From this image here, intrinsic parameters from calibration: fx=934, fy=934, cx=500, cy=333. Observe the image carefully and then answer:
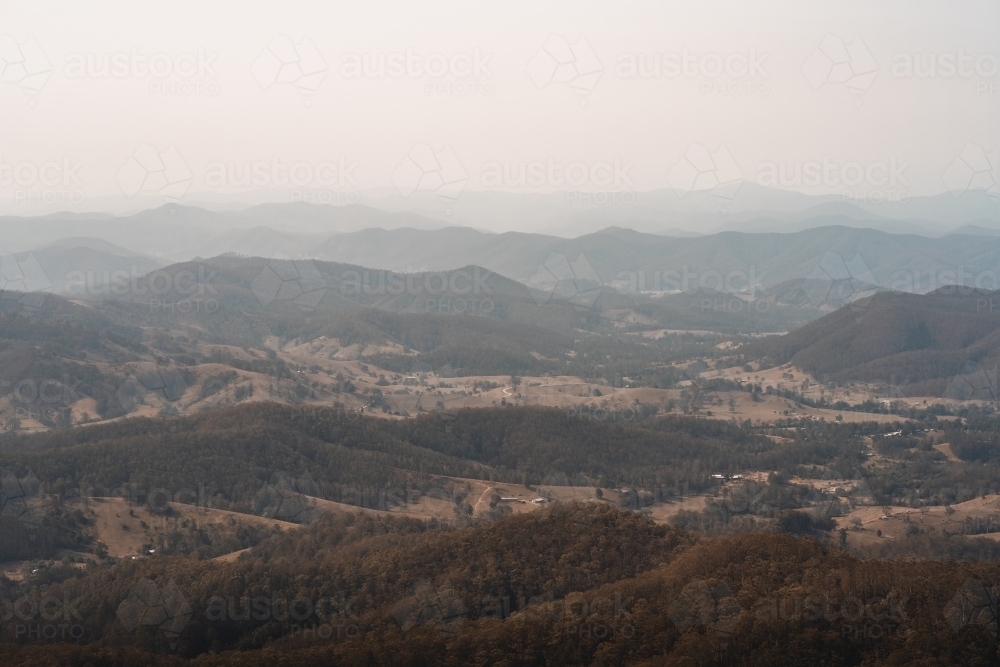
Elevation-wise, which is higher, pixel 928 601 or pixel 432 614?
pixel 928 601

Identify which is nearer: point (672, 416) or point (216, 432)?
point (216, 432)

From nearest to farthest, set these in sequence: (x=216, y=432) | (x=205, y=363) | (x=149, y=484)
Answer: (x=149, y=484) → (x=216, y=432) → (x=205, y=363)

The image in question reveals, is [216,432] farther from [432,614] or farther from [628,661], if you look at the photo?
[628,661]

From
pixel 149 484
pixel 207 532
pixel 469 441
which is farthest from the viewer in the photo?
pixel 469 441

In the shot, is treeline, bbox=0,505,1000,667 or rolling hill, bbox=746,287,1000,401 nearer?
treeline, bbox=0,505,1000,667

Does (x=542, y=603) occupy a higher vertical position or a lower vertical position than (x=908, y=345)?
higher

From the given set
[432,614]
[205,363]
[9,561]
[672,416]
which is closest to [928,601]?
[432,614]

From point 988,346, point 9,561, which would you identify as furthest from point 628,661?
point 988,346

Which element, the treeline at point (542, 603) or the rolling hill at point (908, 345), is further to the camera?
the rolling hill at point (908, 345)

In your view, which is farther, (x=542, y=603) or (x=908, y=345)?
(x=908, y=345)

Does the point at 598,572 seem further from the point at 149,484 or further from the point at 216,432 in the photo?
the point at 216,432
